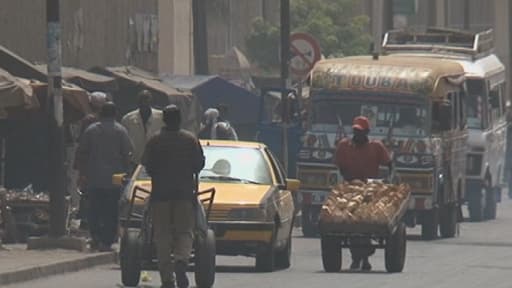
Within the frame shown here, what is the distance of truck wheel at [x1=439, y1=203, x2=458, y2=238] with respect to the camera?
28594mm

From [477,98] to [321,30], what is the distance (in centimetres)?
1874

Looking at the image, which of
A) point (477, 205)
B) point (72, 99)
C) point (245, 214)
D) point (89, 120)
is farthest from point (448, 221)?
point (245, 214)

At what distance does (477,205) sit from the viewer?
3403 centimetres

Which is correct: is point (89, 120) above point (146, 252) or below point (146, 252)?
above

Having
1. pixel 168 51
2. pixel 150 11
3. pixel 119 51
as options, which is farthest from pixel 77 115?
pixel 168 51

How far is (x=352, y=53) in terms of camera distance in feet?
174

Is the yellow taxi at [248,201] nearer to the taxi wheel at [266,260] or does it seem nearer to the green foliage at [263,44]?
the taxi wheel at [266,260]

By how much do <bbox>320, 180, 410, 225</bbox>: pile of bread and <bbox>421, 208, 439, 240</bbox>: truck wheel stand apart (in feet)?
23.4

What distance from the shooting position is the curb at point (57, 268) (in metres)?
18.5

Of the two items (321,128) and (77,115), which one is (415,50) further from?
(77,115)

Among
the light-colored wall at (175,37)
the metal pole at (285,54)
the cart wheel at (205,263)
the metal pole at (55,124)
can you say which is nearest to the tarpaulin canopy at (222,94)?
the metal pole at (285,54)

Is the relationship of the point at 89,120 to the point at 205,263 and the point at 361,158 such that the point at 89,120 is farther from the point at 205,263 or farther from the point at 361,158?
the point at 205,263

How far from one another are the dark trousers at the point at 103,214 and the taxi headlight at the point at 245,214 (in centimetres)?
251

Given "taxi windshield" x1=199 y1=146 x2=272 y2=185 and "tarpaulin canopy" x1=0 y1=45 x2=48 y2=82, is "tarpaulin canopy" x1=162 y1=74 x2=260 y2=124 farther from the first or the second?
"taxi windshield" x1=199 y1=146 x2=272 y2=185
